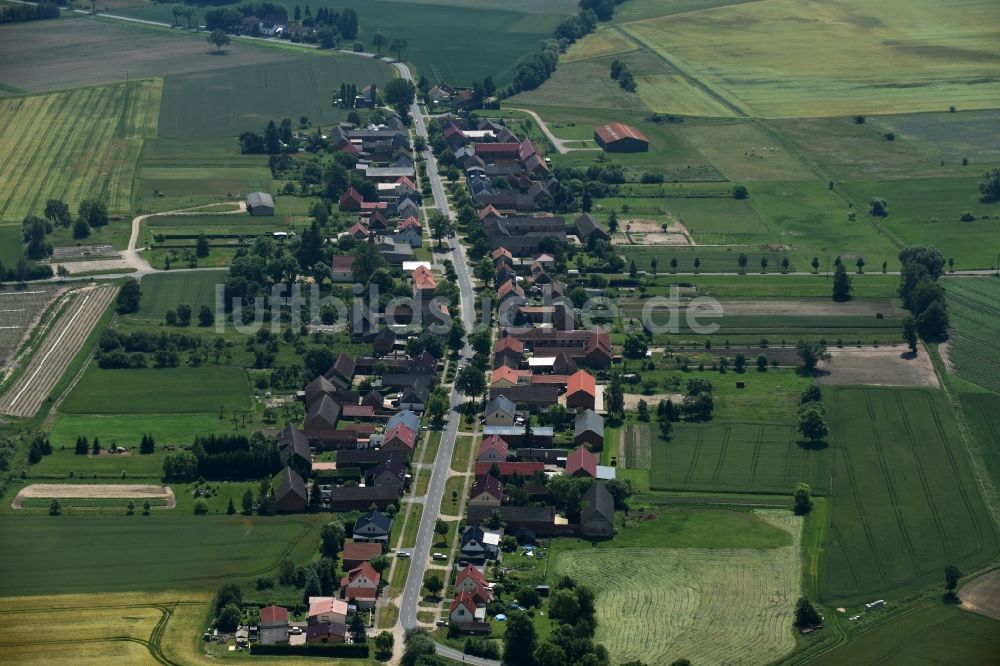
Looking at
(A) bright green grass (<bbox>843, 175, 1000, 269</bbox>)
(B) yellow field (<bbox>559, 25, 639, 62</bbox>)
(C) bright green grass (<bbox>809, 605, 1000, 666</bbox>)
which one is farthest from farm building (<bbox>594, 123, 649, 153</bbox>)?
(C) bright green grass (<bbox>809, 605, 1000, 666</bbox>)

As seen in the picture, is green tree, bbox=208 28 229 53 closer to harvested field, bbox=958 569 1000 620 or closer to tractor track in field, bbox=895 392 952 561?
tractor track in field, bbox=895 392 952 561

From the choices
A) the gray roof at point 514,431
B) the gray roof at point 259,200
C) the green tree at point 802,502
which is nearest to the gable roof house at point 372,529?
the gray roof at point 514,431

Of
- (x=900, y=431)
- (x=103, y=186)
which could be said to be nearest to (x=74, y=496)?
(x=900, y=431)

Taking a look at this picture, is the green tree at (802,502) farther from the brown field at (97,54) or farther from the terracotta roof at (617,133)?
the brown field at (97,54)

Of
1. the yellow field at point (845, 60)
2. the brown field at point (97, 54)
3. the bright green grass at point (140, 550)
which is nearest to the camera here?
the bright green grass at point (140, 550)

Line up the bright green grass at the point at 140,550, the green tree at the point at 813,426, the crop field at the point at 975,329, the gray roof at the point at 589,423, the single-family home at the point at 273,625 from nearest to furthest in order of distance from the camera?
the single-family home at the point at 273,625, the bright green grass at the point at 140,550, the green tree at the point at 813,426, the gray roof at the point at 589,423, the crop field at the point at 975,329

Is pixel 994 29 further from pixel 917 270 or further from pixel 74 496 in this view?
pixel 74 496

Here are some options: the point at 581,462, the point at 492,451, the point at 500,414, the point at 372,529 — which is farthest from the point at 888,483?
the point at 372,529

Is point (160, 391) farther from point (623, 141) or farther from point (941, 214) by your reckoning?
point (941, 214)
